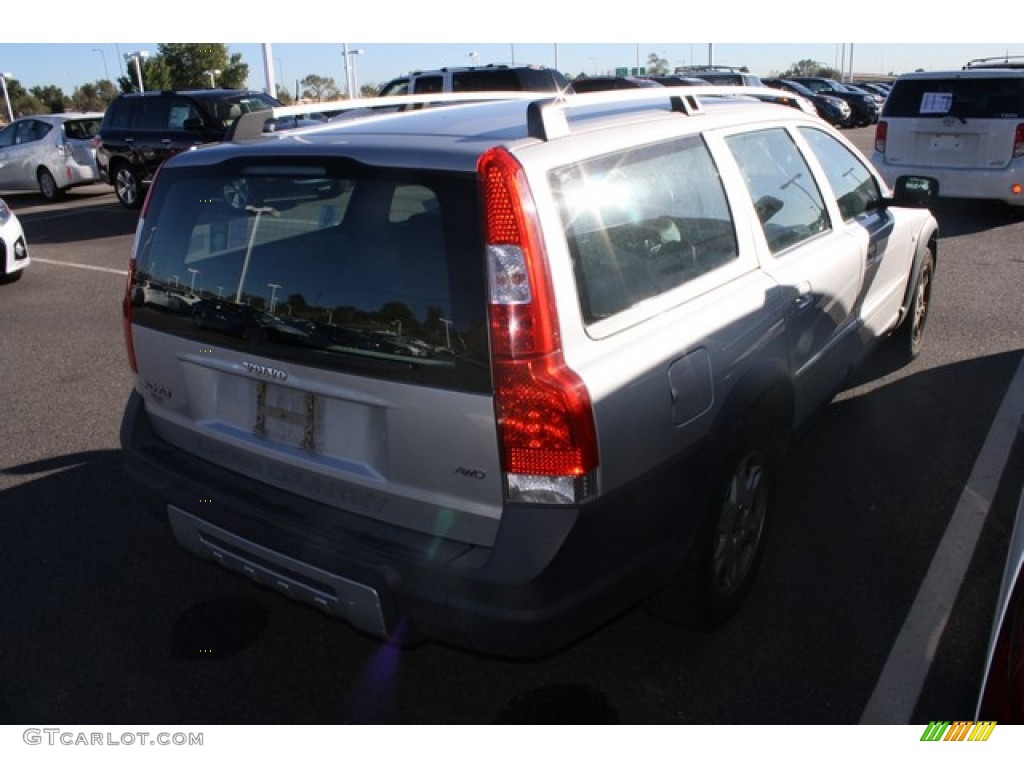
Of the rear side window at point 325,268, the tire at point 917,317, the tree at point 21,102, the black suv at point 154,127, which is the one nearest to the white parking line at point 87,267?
the black suv at point 154,127

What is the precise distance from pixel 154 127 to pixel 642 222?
1374 centimetres

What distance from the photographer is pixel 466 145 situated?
240cm

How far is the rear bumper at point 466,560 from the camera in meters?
2.31

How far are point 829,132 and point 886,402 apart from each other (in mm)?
1689

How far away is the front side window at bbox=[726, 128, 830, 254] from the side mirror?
114 centimetres

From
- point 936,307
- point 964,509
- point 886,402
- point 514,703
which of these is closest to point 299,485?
point 514,703

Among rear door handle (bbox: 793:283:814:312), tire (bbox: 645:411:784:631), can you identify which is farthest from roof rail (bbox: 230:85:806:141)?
tire (bbox: 645:411:784:631)

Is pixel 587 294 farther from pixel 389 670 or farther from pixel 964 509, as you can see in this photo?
pixel 964 509

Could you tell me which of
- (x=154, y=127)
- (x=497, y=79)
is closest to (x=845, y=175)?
(x=497, y=79)

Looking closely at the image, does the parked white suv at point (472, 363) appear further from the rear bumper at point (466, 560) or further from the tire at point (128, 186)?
the tire at point (128, 186)

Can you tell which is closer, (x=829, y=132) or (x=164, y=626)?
(x=164, y=626)

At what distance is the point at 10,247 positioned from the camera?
9.27 m

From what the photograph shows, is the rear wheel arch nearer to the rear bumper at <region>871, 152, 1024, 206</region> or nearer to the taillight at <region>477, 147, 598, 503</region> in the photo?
the rear bumper at <region>871, 152, 1024, 206</region>

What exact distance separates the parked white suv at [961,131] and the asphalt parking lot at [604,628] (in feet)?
20.5
